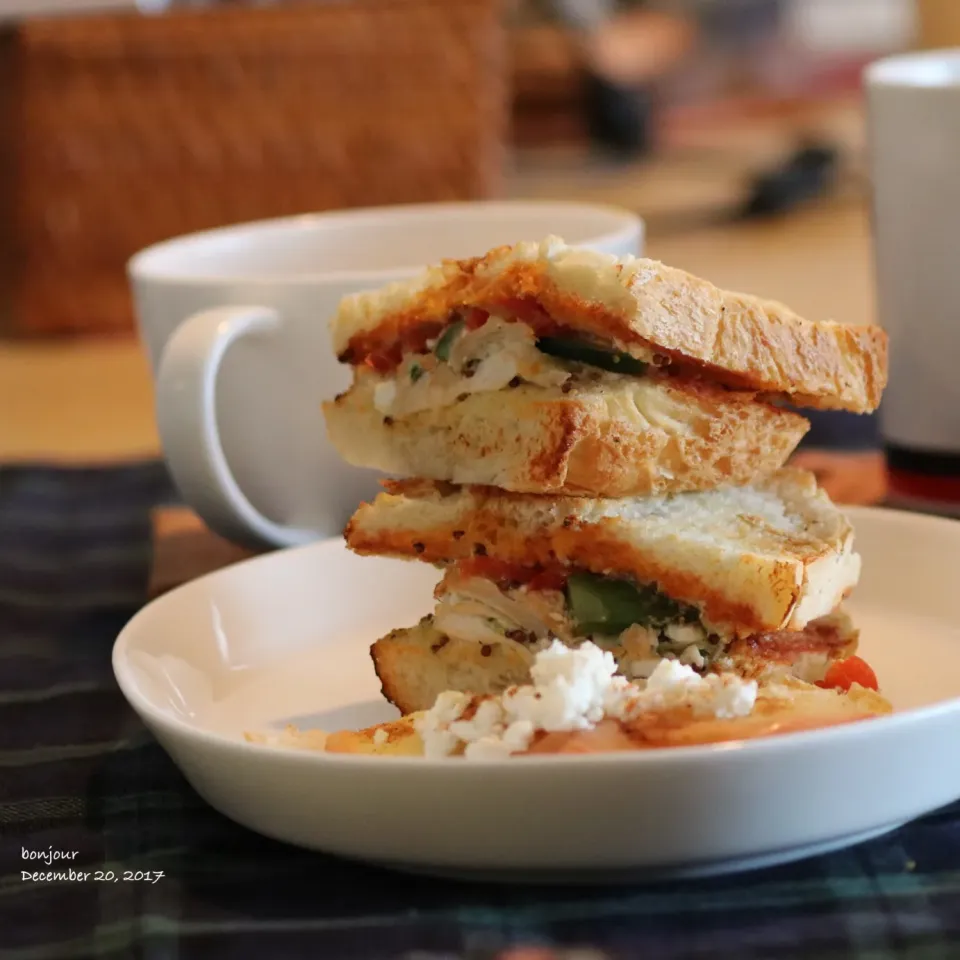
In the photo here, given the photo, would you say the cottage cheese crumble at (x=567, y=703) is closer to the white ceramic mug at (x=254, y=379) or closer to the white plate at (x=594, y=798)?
the white plate at (x=594, y=798)

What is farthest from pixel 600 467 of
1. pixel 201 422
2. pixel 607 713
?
pixel 201 422

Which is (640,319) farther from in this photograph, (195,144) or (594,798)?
(195,144)

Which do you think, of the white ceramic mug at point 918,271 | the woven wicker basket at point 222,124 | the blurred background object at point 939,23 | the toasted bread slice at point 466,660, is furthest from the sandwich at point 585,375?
the woven wicker basket at point 222,124

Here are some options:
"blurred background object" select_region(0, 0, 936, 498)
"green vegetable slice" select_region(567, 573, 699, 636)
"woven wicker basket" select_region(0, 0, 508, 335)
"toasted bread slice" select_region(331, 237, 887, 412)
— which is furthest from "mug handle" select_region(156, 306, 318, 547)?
"woven wicker basket" select_region(0, 0, 508, 335)

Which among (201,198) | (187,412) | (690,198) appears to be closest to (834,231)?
(690,198)

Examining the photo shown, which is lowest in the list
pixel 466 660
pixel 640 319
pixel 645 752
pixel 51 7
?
pixel 466 660
